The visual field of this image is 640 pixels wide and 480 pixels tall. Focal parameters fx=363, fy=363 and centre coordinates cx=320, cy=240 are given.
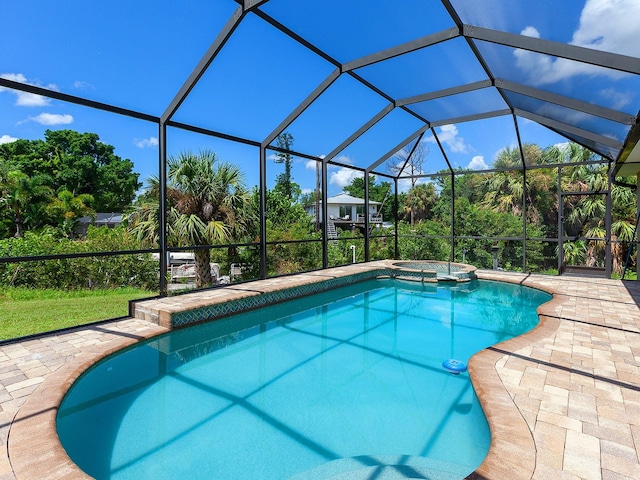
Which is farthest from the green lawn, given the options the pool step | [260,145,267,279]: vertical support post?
the pool step

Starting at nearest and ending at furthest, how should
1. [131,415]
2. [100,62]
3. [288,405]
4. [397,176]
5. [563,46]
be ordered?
1. [131,415]
2. [288,405]
3. [563,46]
4. [100,62]
5. [397,176]

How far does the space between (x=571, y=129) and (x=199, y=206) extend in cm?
831

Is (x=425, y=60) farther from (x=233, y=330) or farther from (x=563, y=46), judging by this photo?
(x=233, y=330)

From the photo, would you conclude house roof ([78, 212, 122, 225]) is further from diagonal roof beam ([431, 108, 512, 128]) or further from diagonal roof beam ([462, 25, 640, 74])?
diagonal roof beam ([462, 25, 640, 74])

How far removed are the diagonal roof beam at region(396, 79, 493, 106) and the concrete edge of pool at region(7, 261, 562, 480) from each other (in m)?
4.85

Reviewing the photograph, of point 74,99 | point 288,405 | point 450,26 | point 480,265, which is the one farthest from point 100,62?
point 480,265

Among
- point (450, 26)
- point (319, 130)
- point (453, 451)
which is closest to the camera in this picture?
point (453, 451)

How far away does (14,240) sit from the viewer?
917cm

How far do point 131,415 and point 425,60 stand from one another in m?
6.31

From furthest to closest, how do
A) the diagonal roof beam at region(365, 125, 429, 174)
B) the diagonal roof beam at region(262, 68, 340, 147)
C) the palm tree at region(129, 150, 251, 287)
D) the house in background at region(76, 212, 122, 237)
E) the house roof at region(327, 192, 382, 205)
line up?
the house roof at region(327, 192, 382, 205)
the house in background at region(76, 212, 122, 237)
the diagonal roof beam at region(365, 125, 429, 174)
the palm tree at region(129, 150, 251, 287)
the diagonal roof beam at region(262, 68, 340, 147)

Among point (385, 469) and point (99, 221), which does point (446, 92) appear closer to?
point (385, 469)

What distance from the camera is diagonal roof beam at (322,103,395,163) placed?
27.0 feet

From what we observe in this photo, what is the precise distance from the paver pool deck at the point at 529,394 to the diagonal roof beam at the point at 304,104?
432 cm

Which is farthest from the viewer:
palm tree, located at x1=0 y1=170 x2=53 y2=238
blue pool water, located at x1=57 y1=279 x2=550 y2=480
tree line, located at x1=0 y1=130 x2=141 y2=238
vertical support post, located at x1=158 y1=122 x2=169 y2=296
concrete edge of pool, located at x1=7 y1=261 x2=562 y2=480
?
tree line, located at x1=0 y1=130 x2=141 y2=238
